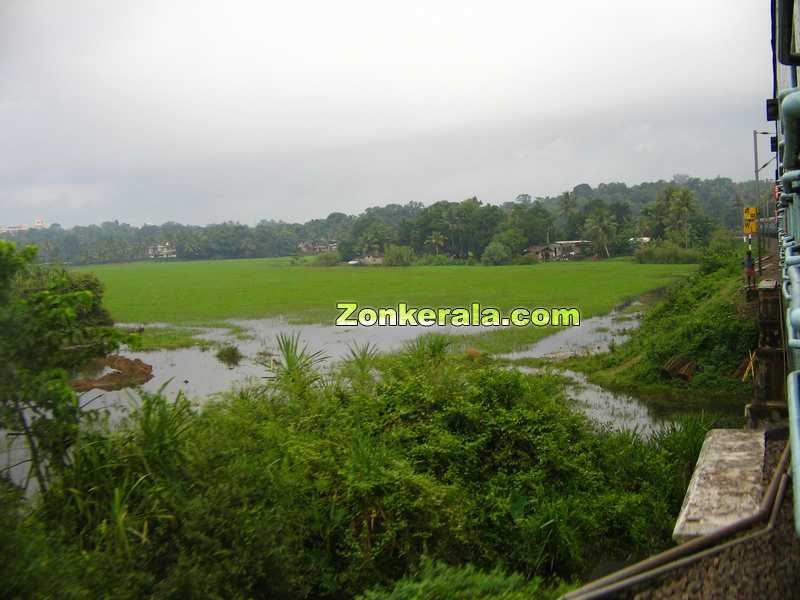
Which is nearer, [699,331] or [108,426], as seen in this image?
[108,426]

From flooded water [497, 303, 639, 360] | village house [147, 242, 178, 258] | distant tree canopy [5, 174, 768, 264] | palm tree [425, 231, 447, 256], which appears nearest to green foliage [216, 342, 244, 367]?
flooded water [497, 303, 639, 360]

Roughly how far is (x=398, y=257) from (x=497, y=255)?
8157mm

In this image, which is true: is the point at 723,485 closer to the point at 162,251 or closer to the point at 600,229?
the point at 600,229

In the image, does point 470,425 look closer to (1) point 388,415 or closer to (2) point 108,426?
(1) point 388,415

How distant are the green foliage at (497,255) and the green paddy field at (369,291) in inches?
263

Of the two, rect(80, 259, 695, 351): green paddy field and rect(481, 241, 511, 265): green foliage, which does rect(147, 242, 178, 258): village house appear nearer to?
rect(80, 259, 695, 351): green paddy field

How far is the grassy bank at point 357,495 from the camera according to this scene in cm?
410

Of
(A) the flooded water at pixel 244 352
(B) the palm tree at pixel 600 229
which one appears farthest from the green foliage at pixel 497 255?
(A) the flooded water at pixel 244 352

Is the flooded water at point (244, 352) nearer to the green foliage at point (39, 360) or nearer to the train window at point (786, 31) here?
the green foliage at point (39, 360)

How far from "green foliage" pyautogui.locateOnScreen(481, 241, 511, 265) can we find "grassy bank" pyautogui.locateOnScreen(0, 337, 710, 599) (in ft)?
142

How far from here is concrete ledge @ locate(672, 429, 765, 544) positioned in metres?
4.01

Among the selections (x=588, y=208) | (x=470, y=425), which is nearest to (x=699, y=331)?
(x=470, y=425)

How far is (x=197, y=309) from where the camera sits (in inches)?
Result: 1102

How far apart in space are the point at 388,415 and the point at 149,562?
3.13 metres
